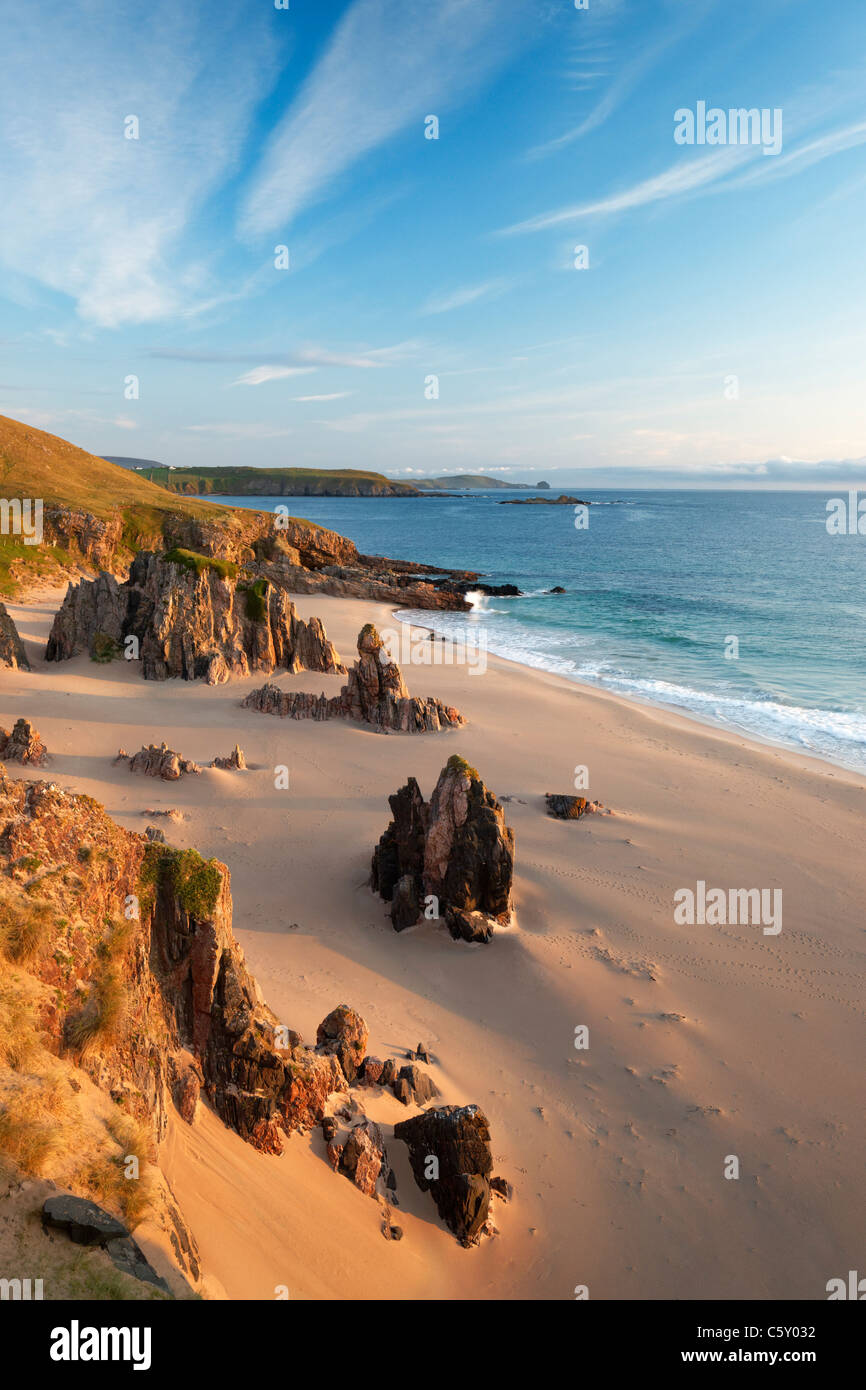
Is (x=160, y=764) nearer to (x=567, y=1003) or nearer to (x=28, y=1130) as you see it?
(x=567, y=1003)

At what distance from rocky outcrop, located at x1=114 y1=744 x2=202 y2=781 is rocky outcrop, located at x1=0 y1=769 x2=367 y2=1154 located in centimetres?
1356

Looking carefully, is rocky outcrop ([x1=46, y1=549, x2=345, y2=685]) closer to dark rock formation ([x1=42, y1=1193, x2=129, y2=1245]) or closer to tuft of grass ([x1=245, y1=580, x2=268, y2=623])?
tuft of grass ([x1=245, y1=580, x2=268, y2=623])

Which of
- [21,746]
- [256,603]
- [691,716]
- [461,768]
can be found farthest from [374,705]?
[691,716]

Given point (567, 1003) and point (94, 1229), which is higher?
point (94, 1229)

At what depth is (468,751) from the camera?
25766 millimetres

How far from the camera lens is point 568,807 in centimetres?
2084

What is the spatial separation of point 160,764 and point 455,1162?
1617 centimetres

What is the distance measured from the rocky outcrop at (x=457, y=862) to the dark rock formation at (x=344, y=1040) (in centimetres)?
477

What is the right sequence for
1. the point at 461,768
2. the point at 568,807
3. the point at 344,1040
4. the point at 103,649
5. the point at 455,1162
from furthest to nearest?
the point at 103,649 → the point at 568,807 → the point at 461,768 → the point at 344,1040 → the point at 455,1162

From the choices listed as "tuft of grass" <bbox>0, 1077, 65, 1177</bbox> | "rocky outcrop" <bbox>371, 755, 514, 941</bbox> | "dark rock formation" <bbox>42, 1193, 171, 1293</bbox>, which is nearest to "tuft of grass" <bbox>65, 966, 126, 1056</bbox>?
"tuft of grass" <bbox>0, 1077, 65, 1177</bbox>

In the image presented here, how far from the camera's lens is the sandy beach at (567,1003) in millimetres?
8695

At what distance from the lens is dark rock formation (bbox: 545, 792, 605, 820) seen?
68.2 feet

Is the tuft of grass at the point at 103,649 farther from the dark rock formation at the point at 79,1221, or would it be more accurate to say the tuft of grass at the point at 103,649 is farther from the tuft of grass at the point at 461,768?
the dark rock formation at the point at 79,1221
